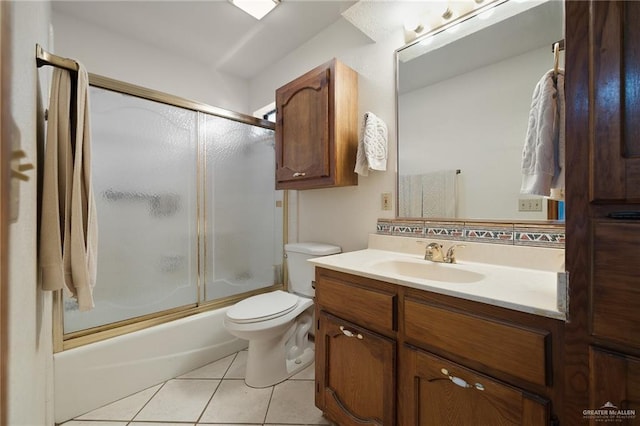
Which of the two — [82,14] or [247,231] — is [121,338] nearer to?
[247,231]

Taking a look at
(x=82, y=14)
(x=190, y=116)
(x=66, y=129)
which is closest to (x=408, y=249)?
(x=66, y=129)

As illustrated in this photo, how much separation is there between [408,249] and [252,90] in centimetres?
225

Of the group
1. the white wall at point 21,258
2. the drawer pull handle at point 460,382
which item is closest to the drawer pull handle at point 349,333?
the drawer pull handle at point 460,382

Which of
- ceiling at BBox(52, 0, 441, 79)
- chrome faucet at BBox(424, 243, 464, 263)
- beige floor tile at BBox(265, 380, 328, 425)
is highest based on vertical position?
ceiling at BBox(52, 0, 441, 79)

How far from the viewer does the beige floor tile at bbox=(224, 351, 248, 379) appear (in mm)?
1705

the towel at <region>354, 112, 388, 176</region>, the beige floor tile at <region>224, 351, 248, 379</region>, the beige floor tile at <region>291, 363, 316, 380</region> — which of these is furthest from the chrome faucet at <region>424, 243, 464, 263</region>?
the beige floor tile at <region>224, 351, 248, 379</region>

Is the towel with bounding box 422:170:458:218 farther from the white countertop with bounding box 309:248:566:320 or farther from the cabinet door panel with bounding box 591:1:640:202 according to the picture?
the cabinet door panel with bounding box 591:1:640:202

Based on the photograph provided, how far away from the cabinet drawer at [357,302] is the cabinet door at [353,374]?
42mm

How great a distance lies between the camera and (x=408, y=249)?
1.47 m

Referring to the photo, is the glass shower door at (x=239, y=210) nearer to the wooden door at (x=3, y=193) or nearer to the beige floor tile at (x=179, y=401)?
the beige floor tile at (x=179, y=401)

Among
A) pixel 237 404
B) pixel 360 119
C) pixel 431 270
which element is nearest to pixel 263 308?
pixel 237 404

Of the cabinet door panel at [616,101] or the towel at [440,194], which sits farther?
the towel at [440,194]

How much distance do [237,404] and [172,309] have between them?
76 centimetres

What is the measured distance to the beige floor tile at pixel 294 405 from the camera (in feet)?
4.38
